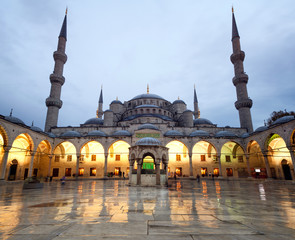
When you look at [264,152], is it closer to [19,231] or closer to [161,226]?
[161,226]

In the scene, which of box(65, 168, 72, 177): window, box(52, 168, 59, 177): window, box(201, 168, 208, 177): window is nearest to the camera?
box(52, 168, 59, 177): window

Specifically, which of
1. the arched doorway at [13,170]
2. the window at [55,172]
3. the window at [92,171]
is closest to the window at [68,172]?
the window at [55,172]

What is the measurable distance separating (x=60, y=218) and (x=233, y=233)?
152 inches

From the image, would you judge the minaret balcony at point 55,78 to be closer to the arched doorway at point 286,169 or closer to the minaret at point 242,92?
the minaret at point 242,92

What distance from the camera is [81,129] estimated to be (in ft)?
105

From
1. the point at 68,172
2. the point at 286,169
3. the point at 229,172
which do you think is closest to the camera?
the point at 286,169

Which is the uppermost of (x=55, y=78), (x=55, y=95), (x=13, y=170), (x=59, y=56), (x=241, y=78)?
(x=59, y=56)

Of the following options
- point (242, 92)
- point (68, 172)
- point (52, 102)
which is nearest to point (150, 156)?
point (68, 172)

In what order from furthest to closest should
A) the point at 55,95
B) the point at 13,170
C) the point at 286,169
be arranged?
the point at 55,95 → the point at 286,169 → the point at 13,170

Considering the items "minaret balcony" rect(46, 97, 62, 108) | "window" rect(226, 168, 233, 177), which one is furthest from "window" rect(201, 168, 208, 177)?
"minaret balcony" rect(46, 97, 62, 108)

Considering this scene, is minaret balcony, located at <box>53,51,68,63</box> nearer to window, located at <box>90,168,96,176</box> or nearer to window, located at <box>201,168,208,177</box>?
window, located at <box>90,168,96,176</box>

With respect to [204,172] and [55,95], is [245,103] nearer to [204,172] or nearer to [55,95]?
[204,172]

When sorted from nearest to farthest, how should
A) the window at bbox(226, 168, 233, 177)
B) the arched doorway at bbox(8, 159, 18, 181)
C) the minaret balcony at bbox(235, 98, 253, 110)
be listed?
the arched doorway at bbox(8, 159, 18, 181), the window at bbox(226, 168, 233, 177), the minaret balcony at bbox(235, 98, 253, 110)

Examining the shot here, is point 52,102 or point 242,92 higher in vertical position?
point 242,92
